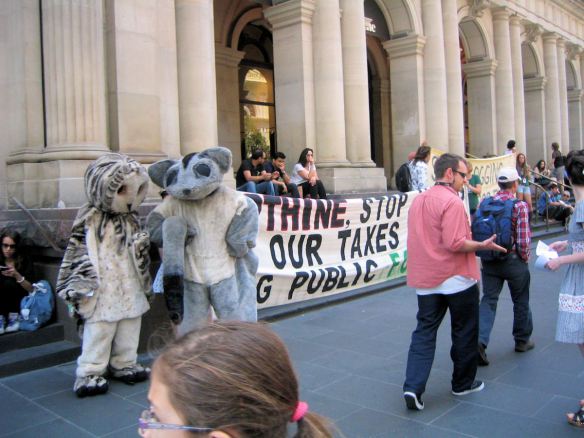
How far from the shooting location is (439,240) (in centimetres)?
428

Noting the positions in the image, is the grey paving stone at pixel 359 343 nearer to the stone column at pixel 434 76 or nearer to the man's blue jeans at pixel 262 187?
the man's blue jeans at pixel 262 187

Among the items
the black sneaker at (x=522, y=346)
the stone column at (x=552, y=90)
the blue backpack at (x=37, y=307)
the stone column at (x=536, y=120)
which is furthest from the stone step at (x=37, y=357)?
the stone column at (x=552, y=90)

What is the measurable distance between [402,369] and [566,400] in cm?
138

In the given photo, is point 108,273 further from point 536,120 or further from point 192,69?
point 536,120

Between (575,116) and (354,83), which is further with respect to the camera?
(575,116)

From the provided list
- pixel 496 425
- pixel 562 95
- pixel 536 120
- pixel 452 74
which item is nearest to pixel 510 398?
pixel 496 425

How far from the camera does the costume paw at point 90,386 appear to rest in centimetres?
463

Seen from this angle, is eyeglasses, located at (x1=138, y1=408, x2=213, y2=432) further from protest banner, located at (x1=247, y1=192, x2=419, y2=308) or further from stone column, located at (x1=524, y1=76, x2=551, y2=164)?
stone column, located at (x1=524, y1=76, x2=551, y2=164)

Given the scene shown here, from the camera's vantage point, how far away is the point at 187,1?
8.39m

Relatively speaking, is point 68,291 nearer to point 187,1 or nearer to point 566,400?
point 566,400

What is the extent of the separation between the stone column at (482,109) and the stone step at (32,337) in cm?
1541

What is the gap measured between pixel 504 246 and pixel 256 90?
43.7 ft

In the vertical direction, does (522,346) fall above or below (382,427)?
above

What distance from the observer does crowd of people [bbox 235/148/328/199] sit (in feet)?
29.7
